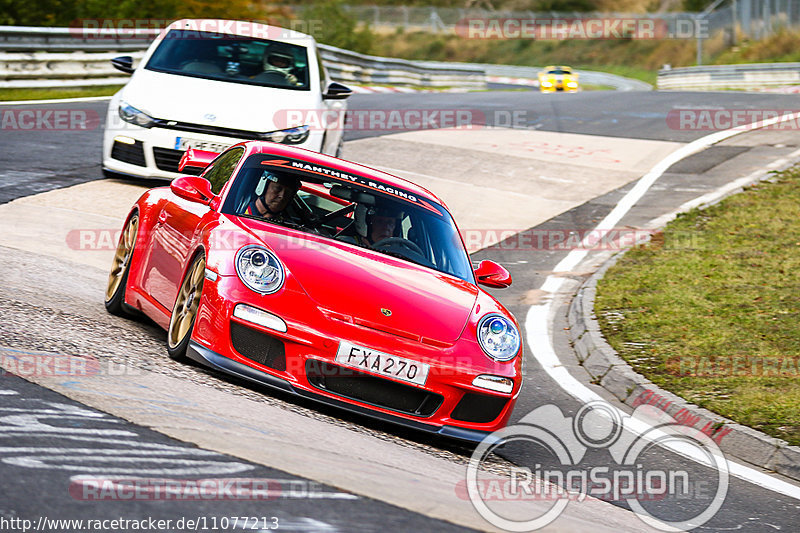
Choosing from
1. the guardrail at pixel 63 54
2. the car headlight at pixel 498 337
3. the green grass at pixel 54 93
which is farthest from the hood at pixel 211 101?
the guardrail at pixel 63 54

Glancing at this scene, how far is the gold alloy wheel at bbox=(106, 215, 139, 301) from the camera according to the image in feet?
23.8

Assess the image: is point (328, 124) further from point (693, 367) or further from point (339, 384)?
point (339, 384)

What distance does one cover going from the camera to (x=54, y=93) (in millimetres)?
20188

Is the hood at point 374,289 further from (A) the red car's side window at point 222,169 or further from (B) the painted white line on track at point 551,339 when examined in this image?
(B) the painted white line on track at point 551,339

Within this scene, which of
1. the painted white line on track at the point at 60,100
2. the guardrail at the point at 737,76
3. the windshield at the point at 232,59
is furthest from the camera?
the guardrail at the point at 737,76

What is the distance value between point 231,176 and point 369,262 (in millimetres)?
1199

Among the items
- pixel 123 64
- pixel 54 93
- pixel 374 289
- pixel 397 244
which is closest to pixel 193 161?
pixel 397 244

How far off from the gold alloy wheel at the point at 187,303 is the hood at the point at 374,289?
0.40 m

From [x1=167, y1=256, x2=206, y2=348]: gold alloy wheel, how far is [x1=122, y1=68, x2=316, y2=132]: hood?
4937 mm

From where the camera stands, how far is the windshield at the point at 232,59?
11750 mm

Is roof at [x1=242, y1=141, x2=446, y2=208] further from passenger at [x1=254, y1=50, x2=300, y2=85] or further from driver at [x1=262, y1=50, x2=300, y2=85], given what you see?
driver at [x1=262, y1=50, x2=300, y2=85]

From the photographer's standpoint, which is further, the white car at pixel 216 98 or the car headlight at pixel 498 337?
the white car at pixel 216 98

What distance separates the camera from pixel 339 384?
5.47 m

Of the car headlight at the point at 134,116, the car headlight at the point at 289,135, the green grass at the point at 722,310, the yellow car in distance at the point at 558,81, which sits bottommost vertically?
the yellow car in distance at the point at 558,81
